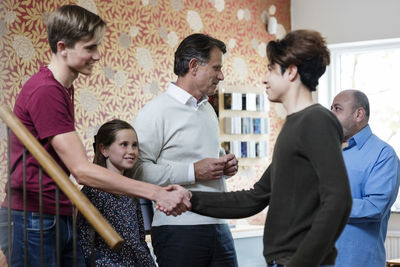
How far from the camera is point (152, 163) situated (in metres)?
2.59

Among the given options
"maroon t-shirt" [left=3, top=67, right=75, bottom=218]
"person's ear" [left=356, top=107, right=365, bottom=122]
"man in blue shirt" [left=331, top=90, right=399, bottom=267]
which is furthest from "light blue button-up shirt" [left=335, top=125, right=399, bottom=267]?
"maroon t-shirt" [left=3, top=67, right=75, bottom=218]

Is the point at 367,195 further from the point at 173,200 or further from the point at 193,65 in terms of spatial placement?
the point at 173,200

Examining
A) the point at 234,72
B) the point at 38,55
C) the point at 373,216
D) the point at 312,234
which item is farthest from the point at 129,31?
the point at 312,234

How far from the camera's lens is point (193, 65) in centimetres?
270

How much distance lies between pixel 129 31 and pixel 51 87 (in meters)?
2.62

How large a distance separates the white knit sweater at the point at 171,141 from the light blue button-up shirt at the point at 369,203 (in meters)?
0.64

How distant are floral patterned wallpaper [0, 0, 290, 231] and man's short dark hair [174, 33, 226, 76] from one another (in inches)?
56.3

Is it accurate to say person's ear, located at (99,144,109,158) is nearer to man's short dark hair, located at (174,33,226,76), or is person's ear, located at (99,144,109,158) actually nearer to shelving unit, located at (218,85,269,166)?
man's short dark hair, located at (174,33,226,76)

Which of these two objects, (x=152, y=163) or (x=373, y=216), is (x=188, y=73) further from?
(x=373, y=216)

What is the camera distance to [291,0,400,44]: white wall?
5547 mm

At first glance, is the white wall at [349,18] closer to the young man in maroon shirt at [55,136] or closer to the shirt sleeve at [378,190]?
the shirt sleeve at [378,190]

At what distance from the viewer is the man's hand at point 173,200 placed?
7.19 feet

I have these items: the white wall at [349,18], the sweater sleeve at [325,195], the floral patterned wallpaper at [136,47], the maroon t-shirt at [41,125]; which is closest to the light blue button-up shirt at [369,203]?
the sweater sleeve at [325,195]

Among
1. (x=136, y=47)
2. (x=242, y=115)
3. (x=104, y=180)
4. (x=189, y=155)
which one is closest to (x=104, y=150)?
(x=189, y=155)
